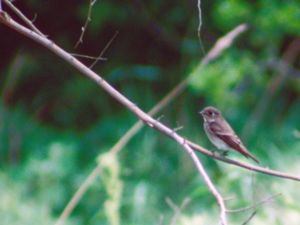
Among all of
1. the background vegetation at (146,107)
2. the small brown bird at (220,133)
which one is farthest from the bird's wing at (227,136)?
the background vegetation at (146,107)

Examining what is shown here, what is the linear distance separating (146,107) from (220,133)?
183cm

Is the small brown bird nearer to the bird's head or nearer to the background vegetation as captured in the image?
the bird's head

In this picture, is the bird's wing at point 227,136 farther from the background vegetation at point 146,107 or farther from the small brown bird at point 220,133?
the background vegetation at point 146,107

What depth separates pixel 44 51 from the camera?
25.8 feet

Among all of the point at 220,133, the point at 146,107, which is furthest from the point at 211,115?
the point at 146,107

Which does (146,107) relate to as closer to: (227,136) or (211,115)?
(211,115)

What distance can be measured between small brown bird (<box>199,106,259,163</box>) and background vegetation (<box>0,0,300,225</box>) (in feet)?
1.60

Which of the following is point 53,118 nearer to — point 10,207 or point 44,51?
point 44,51

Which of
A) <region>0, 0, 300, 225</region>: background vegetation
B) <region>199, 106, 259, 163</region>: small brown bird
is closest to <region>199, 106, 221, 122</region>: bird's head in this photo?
<region>199, 106, 259, 163</region>: small brown bird

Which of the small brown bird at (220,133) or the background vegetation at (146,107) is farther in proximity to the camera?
the background vegetation at (146,107)

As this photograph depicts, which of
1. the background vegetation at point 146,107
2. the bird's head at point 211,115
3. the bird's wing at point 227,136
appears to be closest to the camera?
the bird's wing at point 227,136

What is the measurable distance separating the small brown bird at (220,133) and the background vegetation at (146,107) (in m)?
0.49

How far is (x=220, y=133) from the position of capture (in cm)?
512

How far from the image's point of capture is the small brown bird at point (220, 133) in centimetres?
496
